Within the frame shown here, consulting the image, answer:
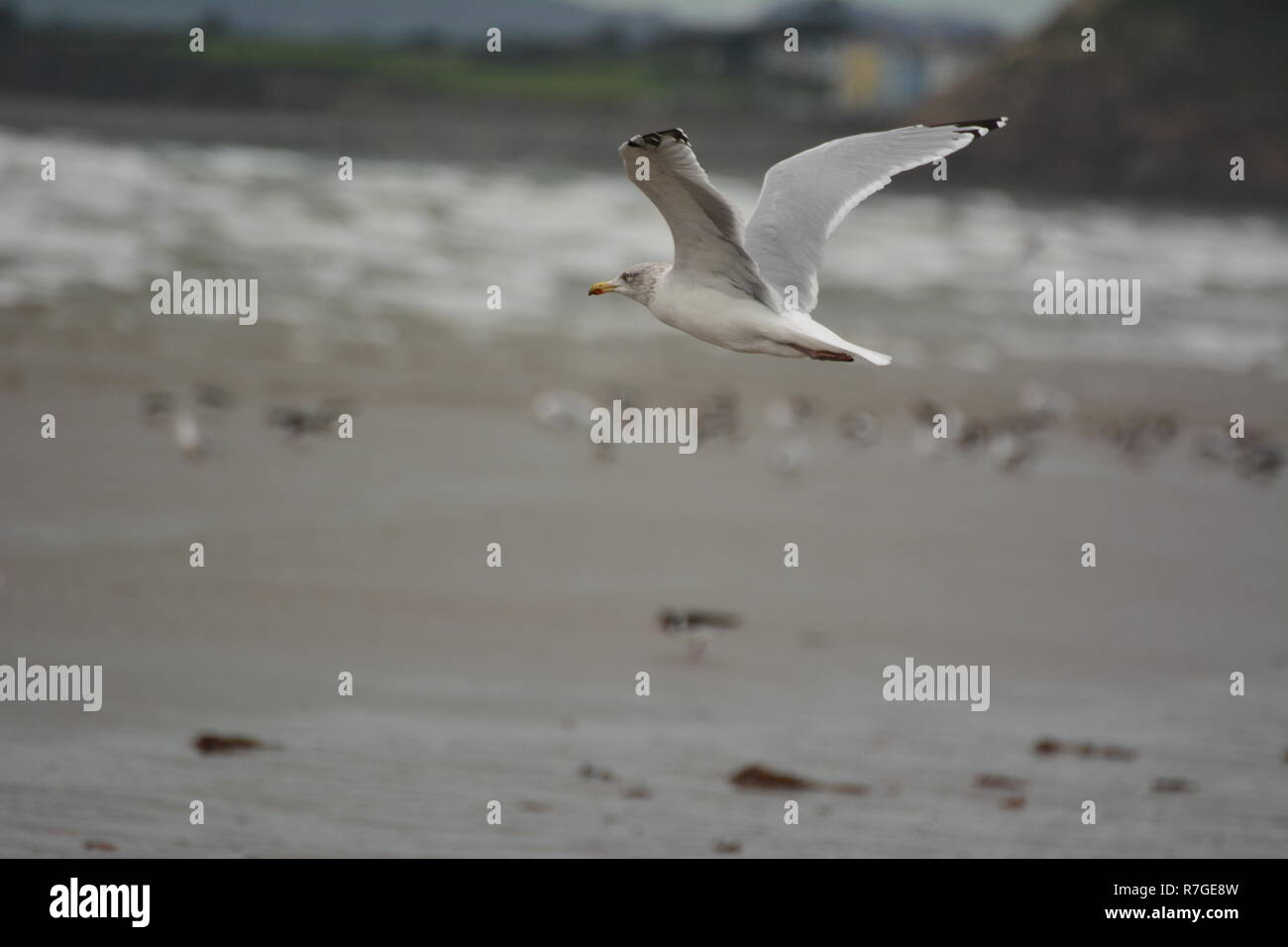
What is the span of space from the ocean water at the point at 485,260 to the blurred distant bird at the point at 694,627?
1040 centimetres

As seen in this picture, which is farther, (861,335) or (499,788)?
(861,335)

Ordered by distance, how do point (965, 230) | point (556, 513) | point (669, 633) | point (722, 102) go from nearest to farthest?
point (669, 633) → point (556, 513) → point (965, 230) → point (722, 102)

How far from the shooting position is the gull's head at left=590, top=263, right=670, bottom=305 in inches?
284

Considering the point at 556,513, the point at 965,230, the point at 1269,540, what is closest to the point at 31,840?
the point at 556,513

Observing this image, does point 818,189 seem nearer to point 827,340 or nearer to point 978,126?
point 978,126

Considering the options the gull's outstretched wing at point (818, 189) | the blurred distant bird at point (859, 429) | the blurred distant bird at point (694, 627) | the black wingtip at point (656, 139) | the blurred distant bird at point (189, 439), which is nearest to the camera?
the black wingtip at point (656, 139)

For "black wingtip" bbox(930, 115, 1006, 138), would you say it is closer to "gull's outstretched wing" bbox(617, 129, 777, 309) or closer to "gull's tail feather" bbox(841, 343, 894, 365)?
"gull's outstretched wing" bbox(617, 129, 777, 309)

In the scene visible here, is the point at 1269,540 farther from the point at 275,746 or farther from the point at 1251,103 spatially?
the point at 1251,103

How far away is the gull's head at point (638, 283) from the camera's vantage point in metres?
7.22

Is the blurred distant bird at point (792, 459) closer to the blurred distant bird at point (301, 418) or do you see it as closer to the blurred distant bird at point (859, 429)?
the blurred distant bird at point (859, 429)

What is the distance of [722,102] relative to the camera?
9006cm

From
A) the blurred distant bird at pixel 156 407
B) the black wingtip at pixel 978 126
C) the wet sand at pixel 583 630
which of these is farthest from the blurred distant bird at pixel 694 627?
the blurred distant bird at pixel 156 407

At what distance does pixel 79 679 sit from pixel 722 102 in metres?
82.8

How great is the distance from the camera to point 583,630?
37.3 feet
